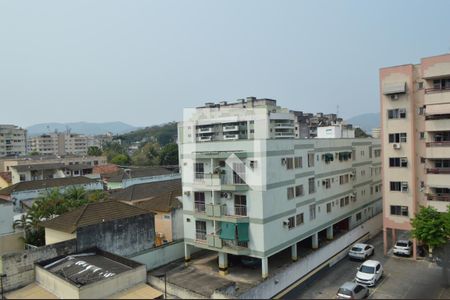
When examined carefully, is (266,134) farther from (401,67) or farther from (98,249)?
(98,249)

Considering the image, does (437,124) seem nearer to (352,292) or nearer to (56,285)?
(352,292)

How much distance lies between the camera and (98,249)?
2016cm

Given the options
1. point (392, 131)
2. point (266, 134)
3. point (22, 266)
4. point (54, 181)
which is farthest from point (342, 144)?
point (266, 134)

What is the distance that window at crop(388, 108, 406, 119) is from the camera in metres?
26.0

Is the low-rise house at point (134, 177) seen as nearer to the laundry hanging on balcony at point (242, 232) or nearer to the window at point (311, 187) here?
the window at point (311, 187)

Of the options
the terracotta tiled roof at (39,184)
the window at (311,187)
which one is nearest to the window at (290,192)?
the window at (311,187)

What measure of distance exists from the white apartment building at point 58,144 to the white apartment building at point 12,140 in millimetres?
20564

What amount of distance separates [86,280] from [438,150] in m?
22.7

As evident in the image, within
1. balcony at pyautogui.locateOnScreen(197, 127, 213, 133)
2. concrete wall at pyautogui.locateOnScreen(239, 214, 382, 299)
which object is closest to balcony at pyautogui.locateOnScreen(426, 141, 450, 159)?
concrete wall at pyautogui.locateOnScreen(239, 214, 382, 299)

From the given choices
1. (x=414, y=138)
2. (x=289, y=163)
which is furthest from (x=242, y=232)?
(x=414, y=138)

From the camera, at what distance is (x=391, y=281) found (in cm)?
2142

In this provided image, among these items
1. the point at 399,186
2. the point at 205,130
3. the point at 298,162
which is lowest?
the point at 399,186

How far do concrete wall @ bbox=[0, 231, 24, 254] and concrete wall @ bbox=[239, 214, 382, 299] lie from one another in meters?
16.8

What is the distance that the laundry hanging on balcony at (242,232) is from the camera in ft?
67.7
